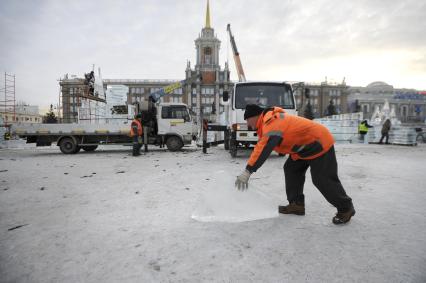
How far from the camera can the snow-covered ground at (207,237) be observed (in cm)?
186

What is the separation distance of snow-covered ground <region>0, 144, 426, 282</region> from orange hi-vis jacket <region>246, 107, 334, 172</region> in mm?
588

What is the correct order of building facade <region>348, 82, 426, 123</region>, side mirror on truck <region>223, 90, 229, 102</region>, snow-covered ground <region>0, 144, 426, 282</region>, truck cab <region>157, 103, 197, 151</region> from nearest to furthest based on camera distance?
snow-covered ground <region>0, 144, 426, 282</region>, side mirror on truck <region>223, 90, 229, 102</region>, truck cab <region>157, 103, 197, 151</region>, building facade <region>348, 82, 426, 123</region>

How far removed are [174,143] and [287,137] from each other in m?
9.84

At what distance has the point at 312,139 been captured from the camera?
267 centimetres

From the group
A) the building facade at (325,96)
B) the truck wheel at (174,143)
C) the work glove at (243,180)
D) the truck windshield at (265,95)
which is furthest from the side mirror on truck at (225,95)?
the building facade at (325,96)

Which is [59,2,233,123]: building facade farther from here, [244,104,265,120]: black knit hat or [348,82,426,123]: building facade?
[244,104,265,120]: black knit hat

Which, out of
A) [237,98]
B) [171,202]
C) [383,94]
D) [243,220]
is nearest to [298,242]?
[243,220]

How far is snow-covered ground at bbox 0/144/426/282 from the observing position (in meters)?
1.86

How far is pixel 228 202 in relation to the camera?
2.88 metres

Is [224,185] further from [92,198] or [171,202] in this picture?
[92,198]

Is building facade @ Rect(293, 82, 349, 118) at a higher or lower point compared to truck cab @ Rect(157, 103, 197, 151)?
higher

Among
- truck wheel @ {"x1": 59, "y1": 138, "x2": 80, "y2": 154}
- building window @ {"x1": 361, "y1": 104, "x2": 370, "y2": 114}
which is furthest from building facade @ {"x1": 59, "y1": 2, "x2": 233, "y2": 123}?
truck wheel @ {"x1": 59, "y1": 138, "x2": 80, "y2": 154}

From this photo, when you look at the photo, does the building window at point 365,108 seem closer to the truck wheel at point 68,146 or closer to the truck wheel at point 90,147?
the truck wheel at point 90,147

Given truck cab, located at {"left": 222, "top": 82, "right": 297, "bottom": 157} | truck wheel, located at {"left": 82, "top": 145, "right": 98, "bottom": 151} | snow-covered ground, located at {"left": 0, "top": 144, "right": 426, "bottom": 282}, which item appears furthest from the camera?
truck wheel, located at {"left": 82, "top": 145, "right": 98, "bottom": 151}
